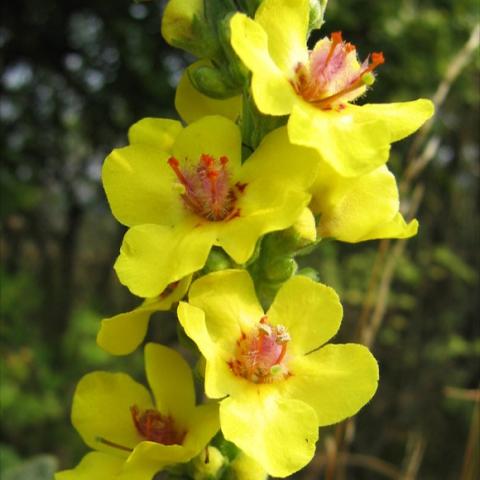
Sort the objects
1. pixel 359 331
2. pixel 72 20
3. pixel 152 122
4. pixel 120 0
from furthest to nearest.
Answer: pixel 72 20 < pixel 120 0 < pixel 359 331 < pixel 152 122

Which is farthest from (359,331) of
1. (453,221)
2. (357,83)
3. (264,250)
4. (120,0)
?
(453,221)

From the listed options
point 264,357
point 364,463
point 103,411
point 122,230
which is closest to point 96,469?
point 103,411

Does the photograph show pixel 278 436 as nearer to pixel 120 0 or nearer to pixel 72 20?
pixel 120 0

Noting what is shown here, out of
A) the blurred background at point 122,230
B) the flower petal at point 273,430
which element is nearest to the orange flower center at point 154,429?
the flower petal at point 273,430

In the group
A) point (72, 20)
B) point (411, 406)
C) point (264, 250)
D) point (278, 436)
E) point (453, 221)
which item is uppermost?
point (264, 250)

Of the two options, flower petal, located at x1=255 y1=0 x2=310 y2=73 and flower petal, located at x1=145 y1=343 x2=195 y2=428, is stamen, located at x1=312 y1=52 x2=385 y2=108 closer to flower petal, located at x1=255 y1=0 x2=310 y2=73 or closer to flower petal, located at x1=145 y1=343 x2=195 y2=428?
flower petal, located at x1=255 y1=0 x2=310 y2=73

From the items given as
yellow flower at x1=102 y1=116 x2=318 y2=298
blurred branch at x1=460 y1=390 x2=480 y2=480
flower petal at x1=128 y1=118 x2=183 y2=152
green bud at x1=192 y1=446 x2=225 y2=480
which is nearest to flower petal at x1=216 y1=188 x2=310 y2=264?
yellow flower at x1=102 y1=116 x2=318 y2=298
